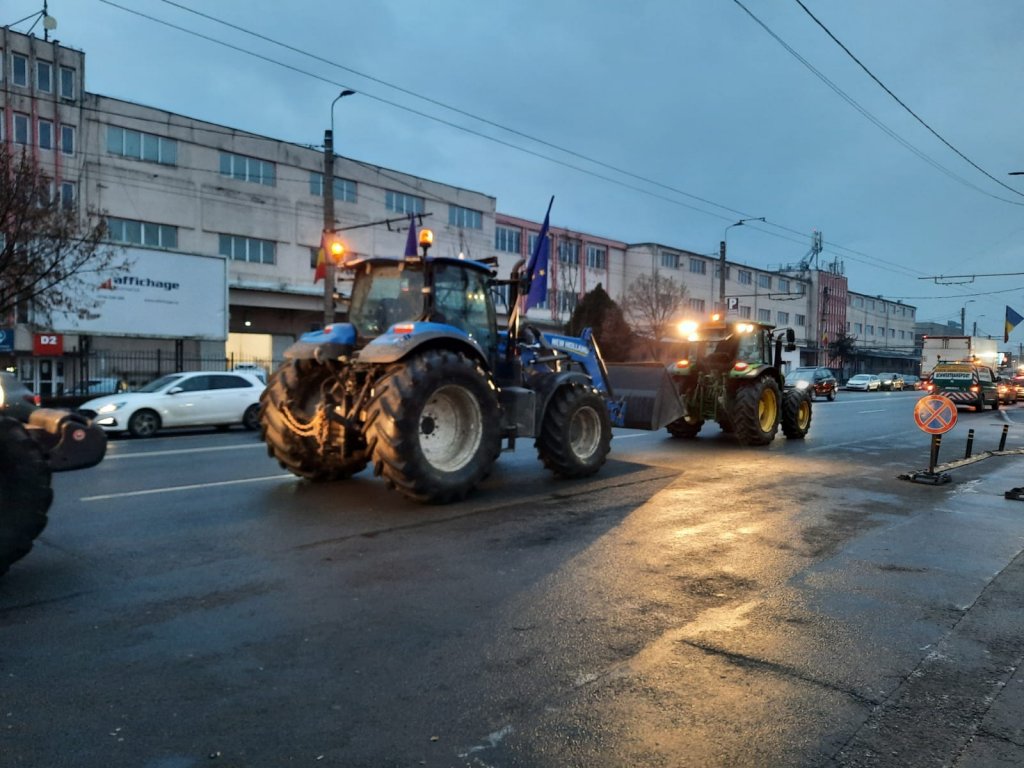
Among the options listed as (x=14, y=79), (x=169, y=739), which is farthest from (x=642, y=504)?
(x=14, y=79)

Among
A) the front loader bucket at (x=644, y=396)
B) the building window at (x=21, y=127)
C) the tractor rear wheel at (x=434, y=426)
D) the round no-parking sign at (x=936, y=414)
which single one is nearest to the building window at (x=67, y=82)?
the building window at (x=21, y=127)

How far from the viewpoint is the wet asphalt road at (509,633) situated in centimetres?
318

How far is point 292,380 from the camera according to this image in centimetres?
856

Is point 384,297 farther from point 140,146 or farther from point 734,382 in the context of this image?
point 140,146

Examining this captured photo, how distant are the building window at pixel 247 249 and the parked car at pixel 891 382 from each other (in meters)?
41.4

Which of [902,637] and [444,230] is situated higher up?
[444,230]

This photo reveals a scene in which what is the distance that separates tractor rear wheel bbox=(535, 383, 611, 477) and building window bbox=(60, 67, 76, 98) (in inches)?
1297

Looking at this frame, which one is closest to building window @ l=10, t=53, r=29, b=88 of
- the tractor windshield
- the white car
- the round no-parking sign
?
the white car

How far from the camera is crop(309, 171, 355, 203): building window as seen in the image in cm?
3866

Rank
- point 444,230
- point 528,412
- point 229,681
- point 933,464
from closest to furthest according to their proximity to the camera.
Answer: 1. point 229,681
2. point 528,412
3. point 933,464
4. point 444,230

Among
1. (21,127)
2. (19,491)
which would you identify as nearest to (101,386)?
(21,127)

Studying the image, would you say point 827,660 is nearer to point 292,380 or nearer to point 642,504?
point 642,504

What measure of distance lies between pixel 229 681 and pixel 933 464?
9.82 meters

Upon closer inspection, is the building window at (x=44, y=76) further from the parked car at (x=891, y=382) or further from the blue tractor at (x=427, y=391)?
the parked car at (x=891, y=382)
